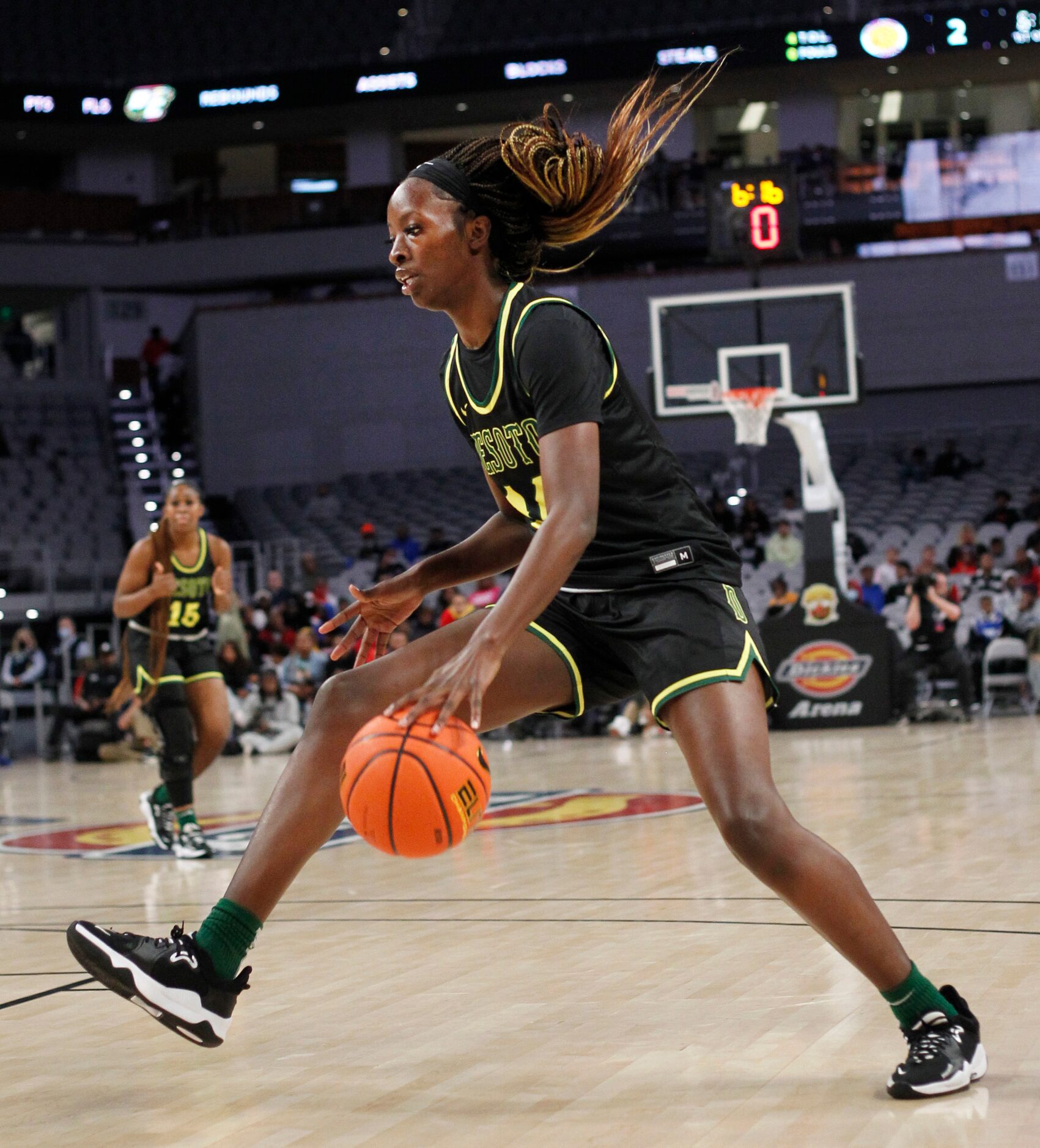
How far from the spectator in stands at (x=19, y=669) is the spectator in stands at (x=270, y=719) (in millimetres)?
2741

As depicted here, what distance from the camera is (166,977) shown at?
296 centimetres

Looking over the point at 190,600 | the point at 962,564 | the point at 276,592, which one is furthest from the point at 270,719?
the point at 190,600

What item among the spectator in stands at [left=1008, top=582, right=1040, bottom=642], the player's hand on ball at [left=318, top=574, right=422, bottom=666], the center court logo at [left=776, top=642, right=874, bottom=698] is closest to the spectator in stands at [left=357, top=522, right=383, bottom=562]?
the center court logo at [left=776, top=642, right=874, bottom=698]

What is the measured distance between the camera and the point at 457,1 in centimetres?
2875

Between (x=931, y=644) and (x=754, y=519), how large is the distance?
4.97 m

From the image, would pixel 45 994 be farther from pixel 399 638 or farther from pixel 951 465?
pixel 951 465

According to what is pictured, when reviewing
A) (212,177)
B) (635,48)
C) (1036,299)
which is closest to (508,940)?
(1036,299)

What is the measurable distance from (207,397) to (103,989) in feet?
70.0

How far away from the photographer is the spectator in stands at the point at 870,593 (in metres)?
16.5

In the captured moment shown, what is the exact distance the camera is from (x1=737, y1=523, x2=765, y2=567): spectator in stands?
18625mm

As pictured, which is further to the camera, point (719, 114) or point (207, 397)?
point (719, 114)

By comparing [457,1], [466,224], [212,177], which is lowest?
[466,224]

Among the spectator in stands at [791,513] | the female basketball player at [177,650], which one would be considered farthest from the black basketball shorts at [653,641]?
the spectator in stands at [791,513]

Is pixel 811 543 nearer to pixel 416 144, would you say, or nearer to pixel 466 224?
pixel 466 224
